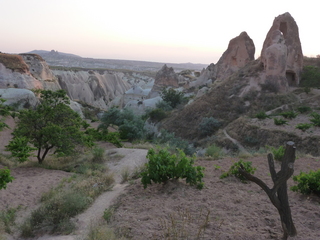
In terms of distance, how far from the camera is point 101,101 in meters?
48.2

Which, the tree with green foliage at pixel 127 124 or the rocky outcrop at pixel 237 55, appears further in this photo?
the rocky outcrop at pixel 237 55

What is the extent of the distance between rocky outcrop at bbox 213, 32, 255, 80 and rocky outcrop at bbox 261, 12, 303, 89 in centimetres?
567

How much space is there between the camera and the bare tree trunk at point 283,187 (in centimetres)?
327

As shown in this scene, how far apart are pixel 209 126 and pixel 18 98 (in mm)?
13754

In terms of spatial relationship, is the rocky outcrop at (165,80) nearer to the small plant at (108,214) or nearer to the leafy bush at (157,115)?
the leafy bush at (157,115)

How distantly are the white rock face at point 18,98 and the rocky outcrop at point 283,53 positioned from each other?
57.7 feet

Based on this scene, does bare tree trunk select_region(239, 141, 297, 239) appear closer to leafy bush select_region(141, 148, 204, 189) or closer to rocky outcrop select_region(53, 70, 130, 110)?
leafy bush select_region(141, 148, 204, 189)

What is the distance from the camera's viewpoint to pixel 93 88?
51500mm

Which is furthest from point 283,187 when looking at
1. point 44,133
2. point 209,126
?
point 209,126

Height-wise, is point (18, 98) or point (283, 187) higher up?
point (283, 187)

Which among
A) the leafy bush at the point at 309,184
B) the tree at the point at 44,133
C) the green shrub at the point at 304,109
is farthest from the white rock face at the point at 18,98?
the leafy bush at the point at 309,184

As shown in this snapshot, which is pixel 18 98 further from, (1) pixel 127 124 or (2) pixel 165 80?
(2) pixel 165 80

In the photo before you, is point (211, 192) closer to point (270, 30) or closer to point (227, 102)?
point (227, 102)

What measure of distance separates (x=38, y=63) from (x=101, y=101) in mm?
18322
